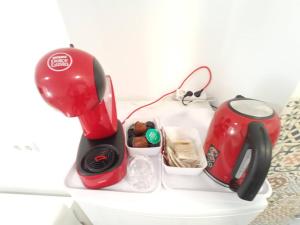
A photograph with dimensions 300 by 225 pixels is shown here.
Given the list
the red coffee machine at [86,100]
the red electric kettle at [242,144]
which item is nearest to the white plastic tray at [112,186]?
the red coffee machine at [86,100]

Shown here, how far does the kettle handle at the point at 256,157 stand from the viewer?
0.35m

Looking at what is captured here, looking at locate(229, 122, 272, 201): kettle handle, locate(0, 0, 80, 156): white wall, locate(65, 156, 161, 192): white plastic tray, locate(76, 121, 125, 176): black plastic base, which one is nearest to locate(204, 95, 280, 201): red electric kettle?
locate(229, 122, 272, 201): kettle handle

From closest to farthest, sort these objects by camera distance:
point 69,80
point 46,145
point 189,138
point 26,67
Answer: point 69,80 < point 189,138 < point 26,67 < point 46,145

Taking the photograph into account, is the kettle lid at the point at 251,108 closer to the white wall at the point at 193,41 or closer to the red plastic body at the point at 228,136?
the red plastic body at the point at 228,136

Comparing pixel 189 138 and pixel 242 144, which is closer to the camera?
pixel 242 144

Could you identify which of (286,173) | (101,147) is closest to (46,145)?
(101,147)

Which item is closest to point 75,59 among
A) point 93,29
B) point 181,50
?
point 93,29

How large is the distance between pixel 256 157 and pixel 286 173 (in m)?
0.52

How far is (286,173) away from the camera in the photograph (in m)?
0.72

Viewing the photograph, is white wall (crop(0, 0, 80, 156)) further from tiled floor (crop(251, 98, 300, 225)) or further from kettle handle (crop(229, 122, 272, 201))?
tiled floor (crop(251, 98, 300, 225))

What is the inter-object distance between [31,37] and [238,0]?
→ 0.71 meters

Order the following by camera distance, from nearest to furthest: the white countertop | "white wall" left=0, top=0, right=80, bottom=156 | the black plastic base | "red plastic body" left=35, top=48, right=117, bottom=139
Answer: "red plastic body" left=35, top=48, right=117, bottom=139 → the black plastic base → "white wall" left=0, top=0, right=80, bottom=156 → the white countertop

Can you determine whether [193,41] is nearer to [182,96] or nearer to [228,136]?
[182,96]

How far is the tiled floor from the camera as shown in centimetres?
57
